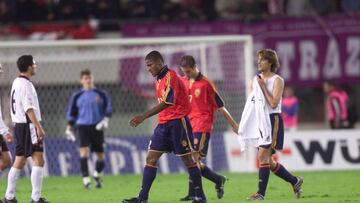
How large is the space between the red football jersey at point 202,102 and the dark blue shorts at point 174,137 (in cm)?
196

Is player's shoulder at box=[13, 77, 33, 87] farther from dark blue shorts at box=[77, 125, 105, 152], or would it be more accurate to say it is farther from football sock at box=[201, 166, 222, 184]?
dark blue shorts at box=[77, 125, 105, 152]

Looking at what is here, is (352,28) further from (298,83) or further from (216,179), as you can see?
(216,179)

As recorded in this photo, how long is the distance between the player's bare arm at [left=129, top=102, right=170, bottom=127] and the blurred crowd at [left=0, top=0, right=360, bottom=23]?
504 inches

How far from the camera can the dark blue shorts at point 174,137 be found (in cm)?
1273

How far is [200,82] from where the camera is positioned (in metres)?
14.7

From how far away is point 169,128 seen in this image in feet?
41.9

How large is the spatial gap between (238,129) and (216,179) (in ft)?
2.71

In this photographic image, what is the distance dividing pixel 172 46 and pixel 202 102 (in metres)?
9.24

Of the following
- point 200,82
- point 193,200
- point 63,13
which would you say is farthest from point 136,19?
point 193,200

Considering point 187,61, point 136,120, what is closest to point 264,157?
point 187,61

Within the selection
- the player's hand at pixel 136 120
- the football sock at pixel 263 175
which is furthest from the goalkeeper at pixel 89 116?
the player's hand at pixel 136 120

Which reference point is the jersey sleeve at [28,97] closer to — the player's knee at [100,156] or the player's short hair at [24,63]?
the player's short hair at [24,63]

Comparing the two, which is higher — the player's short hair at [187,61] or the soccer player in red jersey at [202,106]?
the player's short hair at [187,61]

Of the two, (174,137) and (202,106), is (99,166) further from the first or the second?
(174,137)
